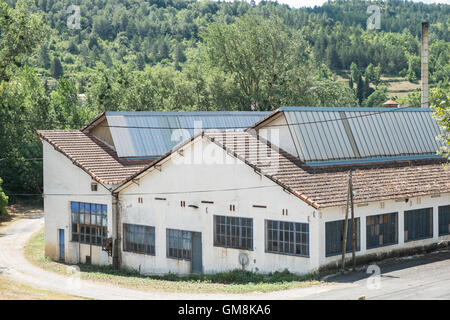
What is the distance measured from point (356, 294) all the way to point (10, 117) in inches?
1877

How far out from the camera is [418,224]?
31594mm

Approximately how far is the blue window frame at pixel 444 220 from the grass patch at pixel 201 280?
9770 mm

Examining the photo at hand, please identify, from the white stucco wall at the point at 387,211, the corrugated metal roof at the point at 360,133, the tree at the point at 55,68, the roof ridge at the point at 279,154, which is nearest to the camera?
the roof ridge at the point at 279,154

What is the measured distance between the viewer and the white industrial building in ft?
92.1

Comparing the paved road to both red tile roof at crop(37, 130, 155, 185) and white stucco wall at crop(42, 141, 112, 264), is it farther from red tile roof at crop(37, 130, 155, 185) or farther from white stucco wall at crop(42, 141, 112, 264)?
red tile roof at crop(37, 130, 155, 185)

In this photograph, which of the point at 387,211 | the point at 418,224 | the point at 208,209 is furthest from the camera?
the point at 418,224

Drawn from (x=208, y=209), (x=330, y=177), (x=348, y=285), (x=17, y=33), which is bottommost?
(x=348, y=285)

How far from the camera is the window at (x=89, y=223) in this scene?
3488 centimetres

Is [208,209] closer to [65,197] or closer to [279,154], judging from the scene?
[279,154]

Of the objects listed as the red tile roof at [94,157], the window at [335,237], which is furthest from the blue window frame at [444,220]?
the red tile roof at [94,157]

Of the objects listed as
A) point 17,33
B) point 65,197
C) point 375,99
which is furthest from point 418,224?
point 375,99

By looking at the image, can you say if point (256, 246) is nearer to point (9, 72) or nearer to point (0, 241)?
point (0, 241)

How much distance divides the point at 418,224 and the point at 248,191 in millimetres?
8872

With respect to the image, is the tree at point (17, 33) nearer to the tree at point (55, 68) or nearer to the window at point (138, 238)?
the window at point (138, 238)
